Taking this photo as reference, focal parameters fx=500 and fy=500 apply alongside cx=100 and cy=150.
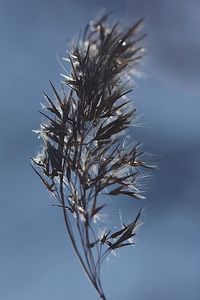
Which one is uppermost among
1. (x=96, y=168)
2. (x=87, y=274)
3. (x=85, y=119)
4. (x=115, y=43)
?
(x=115, y=43)

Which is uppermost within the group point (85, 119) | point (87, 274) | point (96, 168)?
point (85, 119)

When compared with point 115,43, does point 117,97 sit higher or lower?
lower

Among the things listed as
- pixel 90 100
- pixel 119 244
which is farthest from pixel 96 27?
pixel 119 244

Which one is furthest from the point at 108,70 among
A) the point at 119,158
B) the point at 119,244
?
the point at 119,244

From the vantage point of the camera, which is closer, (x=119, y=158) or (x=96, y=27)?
(x=96, y=27)

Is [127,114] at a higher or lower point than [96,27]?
lower

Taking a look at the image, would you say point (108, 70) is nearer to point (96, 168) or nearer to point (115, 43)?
point (115, 43)

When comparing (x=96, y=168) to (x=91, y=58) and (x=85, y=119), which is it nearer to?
(x=85, y=119)
